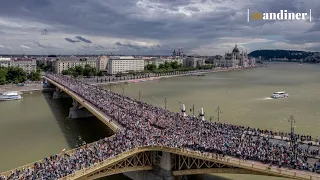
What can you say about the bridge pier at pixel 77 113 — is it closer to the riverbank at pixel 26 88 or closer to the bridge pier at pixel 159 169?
the bridge pier at pixel 159 169

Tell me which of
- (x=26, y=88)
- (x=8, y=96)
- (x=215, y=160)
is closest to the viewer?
(x=215, y=160)

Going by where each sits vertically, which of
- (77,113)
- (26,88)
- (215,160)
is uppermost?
(26,88)

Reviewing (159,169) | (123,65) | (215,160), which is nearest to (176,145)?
(159,169)

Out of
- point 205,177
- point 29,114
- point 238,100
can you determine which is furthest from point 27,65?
point 205,177

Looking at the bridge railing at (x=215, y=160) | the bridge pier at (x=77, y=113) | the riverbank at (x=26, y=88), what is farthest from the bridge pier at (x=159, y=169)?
the riverbank at (x=26, y=88)

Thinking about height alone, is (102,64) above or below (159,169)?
above

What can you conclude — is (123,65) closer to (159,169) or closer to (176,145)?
(159,169)

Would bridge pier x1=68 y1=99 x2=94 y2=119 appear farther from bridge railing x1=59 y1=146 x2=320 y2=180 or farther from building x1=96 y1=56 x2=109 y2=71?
building x1=96 y1=56 x2=109 y2=71
